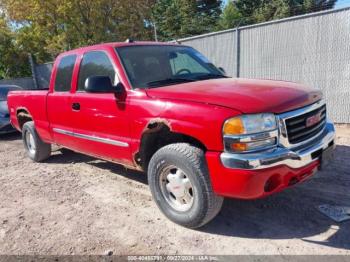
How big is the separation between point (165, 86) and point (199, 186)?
4.29 feet

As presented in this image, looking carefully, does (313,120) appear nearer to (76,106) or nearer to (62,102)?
(76,106)

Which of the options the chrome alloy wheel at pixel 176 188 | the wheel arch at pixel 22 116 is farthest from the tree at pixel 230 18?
the chrome alloy wheel at pixel 176 188

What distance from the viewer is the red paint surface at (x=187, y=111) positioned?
3191 millimetres

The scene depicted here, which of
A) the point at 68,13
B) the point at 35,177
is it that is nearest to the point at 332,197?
the point at 35,177

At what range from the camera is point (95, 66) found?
15.7ft

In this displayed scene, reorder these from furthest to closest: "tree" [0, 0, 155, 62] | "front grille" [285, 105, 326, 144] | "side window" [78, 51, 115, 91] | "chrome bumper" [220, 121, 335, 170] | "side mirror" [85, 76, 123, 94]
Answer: "tree" [0, 0, 155, 62]
"side window" [78, 51, 115, 91]
"side mirror" [85, 76, 123, 94]
"front grille" [285, 105, 326, 144]
"chrome bumper" [220, 121, 335, 170]

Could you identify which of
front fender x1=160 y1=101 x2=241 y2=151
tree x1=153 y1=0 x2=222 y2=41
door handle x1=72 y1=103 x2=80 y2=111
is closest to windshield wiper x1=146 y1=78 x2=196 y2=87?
front fender x1=160 y1=101 x2=241 y2=151

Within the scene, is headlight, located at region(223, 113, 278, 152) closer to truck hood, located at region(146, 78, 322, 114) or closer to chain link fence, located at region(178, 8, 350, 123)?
truck hood, located at region(146, 78, 322, 114)

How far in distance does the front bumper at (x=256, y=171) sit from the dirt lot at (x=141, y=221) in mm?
540

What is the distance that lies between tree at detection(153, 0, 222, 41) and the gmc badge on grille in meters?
30.1

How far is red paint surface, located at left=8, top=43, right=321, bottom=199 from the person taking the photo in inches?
126

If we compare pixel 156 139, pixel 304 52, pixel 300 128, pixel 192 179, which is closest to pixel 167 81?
pixel 156 139

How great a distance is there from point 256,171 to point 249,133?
0.34m

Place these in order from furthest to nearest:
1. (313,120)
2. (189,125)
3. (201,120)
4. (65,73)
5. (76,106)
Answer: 1. (65,73)
2. (76,106)
3. (313,120)
4. (189,125)
5. (201,120)
